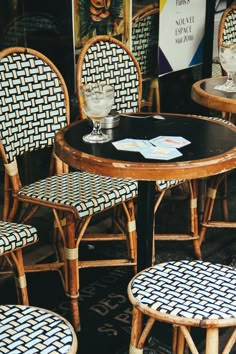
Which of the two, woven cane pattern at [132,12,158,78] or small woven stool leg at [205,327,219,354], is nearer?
small woven stool leg at [205,327,219,354]

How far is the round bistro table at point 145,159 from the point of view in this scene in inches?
87.7

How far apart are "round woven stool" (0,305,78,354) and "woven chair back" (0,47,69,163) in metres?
1.20

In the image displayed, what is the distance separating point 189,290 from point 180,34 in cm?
286

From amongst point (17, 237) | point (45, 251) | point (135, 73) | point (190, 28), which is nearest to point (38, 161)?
point (45, 251)

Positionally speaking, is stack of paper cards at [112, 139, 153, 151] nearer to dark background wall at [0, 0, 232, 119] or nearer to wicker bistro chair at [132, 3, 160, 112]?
dark background wall at [0, 0, 232, 119]

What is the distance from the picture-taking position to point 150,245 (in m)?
2.59

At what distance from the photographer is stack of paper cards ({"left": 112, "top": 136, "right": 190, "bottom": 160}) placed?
2.33m

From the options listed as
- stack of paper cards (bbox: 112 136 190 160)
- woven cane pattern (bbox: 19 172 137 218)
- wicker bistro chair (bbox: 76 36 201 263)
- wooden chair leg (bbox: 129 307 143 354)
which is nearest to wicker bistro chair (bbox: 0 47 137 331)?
woven cane pattern (bbox: 19 172 137 218)

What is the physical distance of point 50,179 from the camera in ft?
10.4

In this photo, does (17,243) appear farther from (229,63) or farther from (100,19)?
(100,19)

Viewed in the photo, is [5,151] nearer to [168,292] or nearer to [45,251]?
[45,251]

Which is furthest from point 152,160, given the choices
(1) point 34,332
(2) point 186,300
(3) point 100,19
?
(3) point 100,19

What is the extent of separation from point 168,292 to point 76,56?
202 centimetres

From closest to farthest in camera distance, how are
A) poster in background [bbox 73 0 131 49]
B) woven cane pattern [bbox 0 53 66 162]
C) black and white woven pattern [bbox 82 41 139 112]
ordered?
woven cane pattern [bbox 0 53 66 162]
black and white woven pattern [bbox 82 41 139 112]
poster in background [bbox 73 0 131 49]
